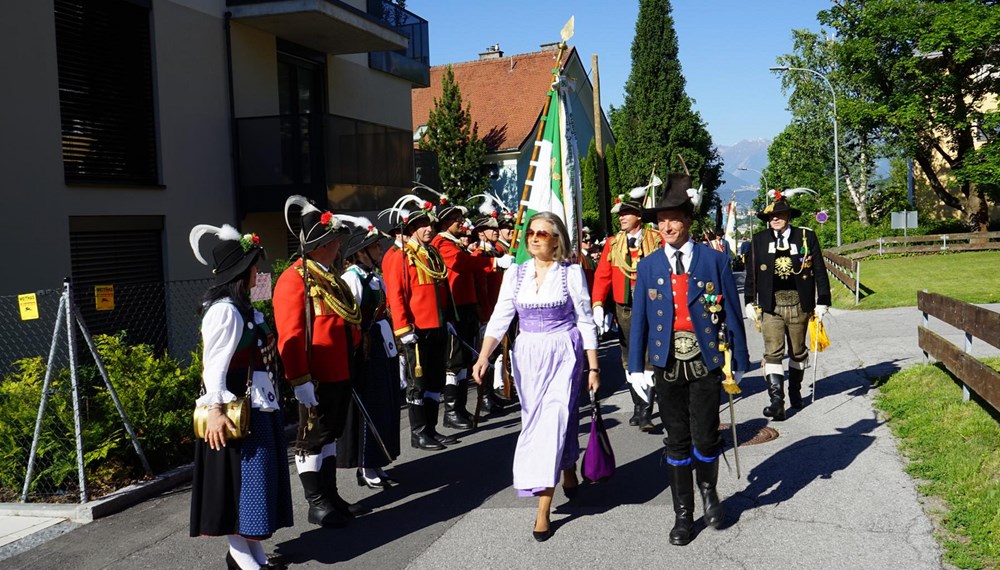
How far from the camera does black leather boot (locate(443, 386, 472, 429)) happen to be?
9.09 metres

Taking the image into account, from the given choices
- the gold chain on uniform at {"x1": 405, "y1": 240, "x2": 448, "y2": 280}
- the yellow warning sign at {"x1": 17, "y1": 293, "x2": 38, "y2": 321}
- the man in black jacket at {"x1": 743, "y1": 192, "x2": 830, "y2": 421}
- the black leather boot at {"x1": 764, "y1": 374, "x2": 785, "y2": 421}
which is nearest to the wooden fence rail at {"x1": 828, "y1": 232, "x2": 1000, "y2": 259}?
the man in black jacket at {"x1": 743, "y1": 192, "x2": 830, "y2": 421}

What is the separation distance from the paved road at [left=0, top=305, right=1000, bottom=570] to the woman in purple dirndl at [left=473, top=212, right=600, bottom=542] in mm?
444

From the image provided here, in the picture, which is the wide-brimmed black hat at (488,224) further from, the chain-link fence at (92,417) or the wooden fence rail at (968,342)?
the wooden fence rail at (968,342)

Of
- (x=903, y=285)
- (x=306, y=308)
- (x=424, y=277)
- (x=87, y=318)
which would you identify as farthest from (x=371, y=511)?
(x=903, y=285)

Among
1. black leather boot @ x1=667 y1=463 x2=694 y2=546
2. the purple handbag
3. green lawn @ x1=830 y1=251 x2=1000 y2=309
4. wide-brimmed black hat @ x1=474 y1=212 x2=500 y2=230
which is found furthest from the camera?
green lawn @ x1=830 y1=251 x2=1000 y2=309

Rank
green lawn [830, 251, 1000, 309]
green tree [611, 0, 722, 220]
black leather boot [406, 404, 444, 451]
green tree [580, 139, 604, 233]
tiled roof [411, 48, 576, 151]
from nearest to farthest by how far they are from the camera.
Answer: black leather boot [406, 404, 444, 451] → green lawn [830, 251, 1000, 309] → green tree [580, 139, 604, 233] → tiled roof [411, 48, 576, 151] → green tree [611, 0, 722, 220]

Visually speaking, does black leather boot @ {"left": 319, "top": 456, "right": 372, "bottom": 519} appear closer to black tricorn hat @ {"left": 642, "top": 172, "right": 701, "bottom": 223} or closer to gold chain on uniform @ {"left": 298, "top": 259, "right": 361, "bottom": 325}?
gold chain on uniform @ {"left": 298, "top": 259, "right": 361, "bottom": 325}

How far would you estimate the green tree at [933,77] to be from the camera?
1387 inches

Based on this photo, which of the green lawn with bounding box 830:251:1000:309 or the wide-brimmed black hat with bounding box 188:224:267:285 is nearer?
the wide-brimmed black hat with bounding box 188:224:267:285

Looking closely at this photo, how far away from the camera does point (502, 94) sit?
40344 mm

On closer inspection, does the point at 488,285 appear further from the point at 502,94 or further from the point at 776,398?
the point at 502,94

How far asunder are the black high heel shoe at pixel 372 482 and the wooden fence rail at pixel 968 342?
15.4 feet

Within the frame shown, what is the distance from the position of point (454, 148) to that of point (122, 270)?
748 inches

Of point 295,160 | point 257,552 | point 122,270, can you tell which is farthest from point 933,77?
point 257,552
